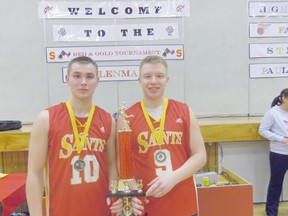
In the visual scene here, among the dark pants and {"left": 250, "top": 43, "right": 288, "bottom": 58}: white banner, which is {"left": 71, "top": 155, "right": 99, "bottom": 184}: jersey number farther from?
{"left": 250, "top": 43, "right": 288, "bottom": 58}: white banner

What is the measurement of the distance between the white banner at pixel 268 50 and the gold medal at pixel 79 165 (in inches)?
133

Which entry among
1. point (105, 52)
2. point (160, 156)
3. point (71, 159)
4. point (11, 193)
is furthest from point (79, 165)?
point (105, 52)

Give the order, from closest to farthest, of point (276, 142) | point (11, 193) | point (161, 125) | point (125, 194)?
point (125, 194) < point (161, 125) < point (11, 193) < point (276, 142)

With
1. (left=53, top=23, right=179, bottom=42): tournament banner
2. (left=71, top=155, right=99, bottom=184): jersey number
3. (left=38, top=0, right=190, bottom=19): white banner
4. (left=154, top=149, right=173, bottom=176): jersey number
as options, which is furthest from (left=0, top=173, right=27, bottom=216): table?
(left=38, top=0, right=190, bottom=19): white banner

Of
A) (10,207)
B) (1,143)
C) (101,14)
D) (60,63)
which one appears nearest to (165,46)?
(101,14)

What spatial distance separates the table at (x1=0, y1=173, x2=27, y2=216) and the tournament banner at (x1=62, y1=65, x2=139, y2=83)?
1902mm

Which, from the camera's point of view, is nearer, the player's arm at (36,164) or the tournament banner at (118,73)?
the player's arm at (36,164)

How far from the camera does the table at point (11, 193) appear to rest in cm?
204

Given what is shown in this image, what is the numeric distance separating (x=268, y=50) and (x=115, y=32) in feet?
6.76

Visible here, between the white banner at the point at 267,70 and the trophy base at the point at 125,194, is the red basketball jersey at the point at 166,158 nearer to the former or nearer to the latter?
the trophy base at the point at 125,194

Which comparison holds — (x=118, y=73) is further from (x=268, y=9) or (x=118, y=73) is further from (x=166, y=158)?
(x=166, y=158)

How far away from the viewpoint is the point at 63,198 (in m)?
1.66

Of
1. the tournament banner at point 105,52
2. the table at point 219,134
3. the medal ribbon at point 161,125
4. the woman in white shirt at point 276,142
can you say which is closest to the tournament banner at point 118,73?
the tournament banner at point 105,52

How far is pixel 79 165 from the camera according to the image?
1.66 m
